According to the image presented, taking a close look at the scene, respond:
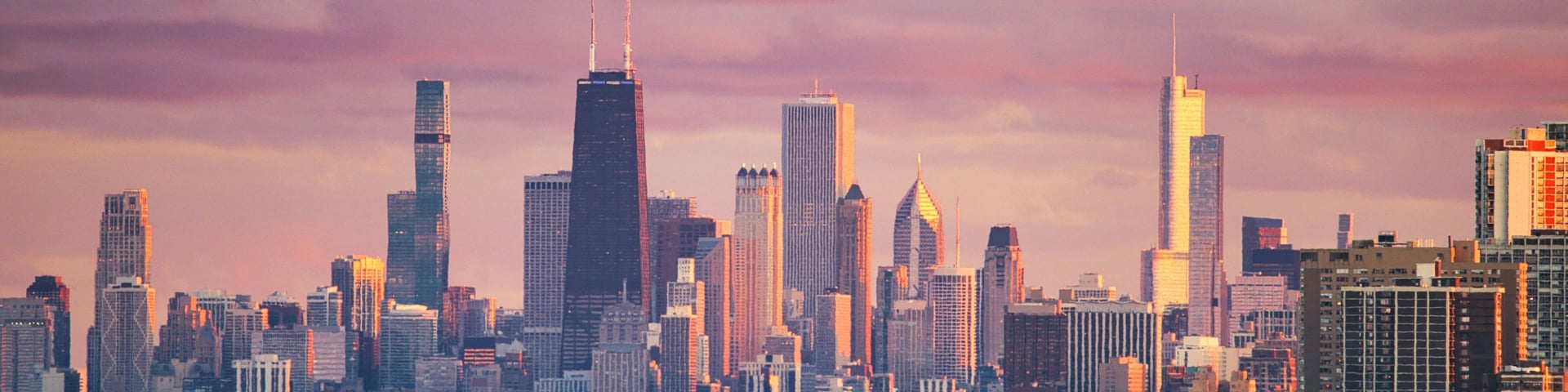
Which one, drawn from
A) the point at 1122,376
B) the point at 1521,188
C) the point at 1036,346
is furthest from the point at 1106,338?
the point at 1521,188

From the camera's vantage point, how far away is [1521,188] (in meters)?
93.1

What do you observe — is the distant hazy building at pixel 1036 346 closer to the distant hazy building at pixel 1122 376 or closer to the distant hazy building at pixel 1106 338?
the distant hazy building at pixel 1106 338

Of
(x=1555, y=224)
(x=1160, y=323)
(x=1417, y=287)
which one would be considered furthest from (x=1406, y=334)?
(x=1160, y=323)

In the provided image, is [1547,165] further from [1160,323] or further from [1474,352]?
[1160,323]

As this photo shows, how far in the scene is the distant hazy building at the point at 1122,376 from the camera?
174 meters

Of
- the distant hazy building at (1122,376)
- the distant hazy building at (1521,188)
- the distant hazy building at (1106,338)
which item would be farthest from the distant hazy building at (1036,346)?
the distant hazy building at (1521,188)

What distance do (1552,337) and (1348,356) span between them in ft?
18.3

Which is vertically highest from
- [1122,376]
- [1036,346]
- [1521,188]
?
[1521,188]

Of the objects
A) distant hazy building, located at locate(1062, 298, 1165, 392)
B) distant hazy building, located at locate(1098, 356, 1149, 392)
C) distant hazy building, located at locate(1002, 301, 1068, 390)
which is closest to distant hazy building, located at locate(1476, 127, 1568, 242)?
distant hazy building, located at locate(1062, 298, 1165, 392)

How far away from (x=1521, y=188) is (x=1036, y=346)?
90.3 m

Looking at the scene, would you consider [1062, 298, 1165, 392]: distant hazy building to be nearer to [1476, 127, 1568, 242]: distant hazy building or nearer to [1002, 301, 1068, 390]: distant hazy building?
[1002, 301, 1068, 390]: distant hazy building

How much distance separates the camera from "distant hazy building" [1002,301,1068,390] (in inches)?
7037

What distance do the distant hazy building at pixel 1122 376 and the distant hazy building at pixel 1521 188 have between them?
79.4 m

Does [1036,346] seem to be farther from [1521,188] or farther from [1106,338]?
[1521,188]
